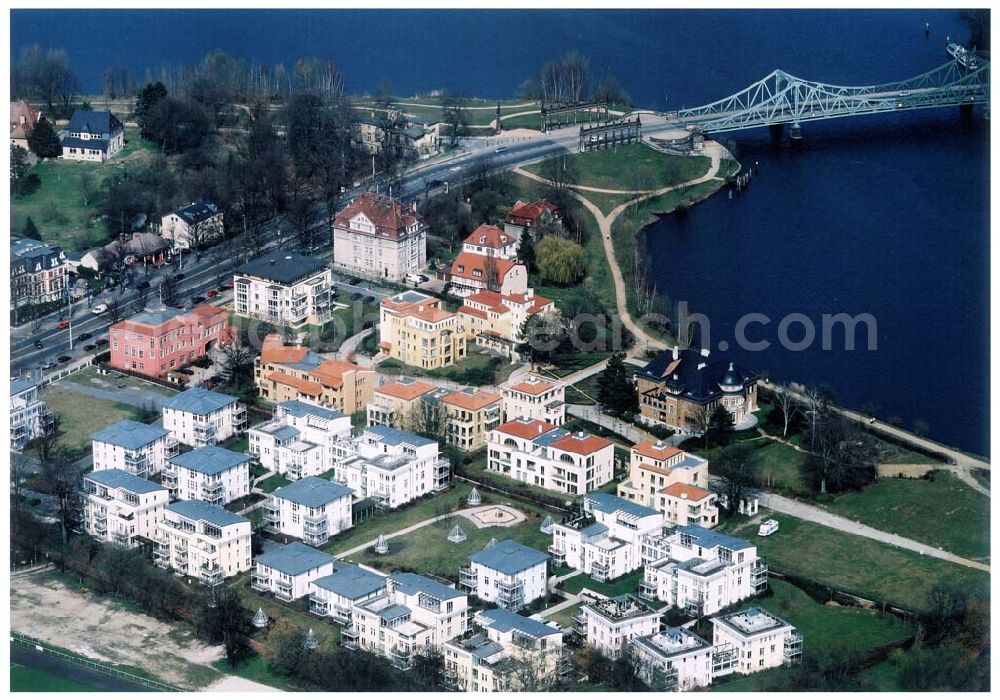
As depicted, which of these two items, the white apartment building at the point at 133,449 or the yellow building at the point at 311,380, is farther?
the yellow building at the point at 311,380

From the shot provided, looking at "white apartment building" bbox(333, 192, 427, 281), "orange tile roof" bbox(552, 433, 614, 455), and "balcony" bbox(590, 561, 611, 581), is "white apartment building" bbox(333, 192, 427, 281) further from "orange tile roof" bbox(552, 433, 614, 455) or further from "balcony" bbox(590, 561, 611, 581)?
"balcony" bbox(590, 561, 611, 581)

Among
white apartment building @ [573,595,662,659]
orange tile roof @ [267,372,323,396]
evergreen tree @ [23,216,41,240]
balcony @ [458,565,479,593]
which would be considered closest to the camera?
white apartment building @ [573,595,662,659]

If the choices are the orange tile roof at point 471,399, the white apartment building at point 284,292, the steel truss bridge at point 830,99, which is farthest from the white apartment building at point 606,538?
the steel truss bridge at point 830,99

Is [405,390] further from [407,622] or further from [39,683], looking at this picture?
[39,683]

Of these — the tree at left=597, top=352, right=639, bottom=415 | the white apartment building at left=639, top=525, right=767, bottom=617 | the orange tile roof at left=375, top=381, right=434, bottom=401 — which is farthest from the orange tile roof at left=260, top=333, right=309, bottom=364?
the white apartment building at left=639, top=525, right=767, bottom=617

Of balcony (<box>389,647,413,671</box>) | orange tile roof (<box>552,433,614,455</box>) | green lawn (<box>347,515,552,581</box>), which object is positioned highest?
orange tile roof (<box>552,433,614,455</box>)

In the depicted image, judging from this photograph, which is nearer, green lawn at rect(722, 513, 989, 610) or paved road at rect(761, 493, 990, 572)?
green lawn at rect(722, 513, 989, 610)

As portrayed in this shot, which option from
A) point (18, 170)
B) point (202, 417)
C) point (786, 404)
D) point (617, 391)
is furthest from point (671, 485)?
point (18, 170)

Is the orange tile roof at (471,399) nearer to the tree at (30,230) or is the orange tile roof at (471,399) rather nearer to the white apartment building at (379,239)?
the white apartment building at (379,239)
